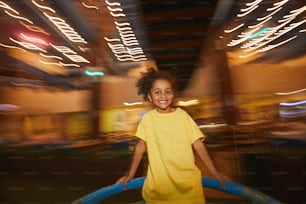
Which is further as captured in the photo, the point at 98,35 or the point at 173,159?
the point at 98,35

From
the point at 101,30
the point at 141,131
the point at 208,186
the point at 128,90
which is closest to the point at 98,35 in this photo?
the point at 101,30

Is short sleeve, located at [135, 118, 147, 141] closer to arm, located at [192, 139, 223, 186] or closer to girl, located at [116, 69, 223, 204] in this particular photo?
girl, located at [116, 69, 223, 204]

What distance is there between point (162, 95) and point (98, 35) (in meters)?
0.32

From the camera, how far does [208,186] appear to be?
80 centimetres

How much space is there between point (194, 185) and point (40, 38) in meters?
0.71

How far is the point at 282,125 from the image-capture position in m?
0.87

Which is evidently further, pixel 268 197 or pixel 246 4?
pixel 246 4

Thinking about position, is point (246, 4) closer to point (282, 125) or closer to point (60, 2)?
point (282, 125)

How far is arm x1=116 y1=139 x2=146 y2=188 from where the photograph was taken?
0.80 m

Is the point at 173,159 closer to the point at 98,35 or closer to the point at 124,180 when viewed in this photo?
the point at 124,180

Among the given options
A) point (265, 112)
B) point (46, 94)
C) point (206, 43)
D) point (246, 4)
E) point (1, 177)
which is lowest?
point (1, 177)

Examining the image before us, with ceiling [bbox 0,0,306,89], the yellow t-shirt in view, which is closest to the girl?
the yellow t-shirt

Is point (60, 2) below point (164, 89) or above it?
above

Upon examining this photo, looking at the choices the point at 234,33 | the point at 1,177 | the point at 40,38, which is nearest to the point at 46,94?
the point at 40,38
